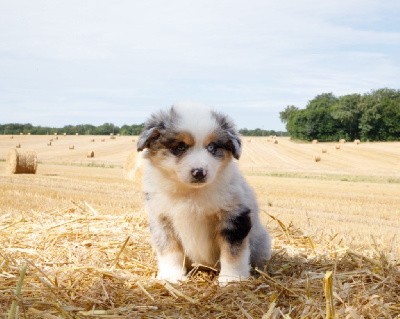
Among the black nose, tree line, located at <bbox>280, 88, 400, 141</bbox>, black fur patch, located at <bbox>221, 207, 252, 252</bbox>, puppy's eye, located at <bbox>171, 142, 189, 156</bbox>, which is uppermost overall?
tree line, located at <bbox>280, 88, 400, 141</bbox>

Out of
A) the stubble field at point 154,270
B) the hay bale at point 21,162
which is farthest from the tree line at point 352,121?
the stubble field at point 154,270

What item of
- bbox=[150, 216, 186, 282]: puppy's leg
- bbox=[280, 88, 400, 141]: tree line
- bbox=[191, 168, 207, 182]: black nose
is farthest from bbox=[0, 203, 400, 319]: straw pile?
bbox=[280, 88, 400, 141]: tree line

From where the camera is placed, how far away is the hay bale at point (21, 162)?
17109mm

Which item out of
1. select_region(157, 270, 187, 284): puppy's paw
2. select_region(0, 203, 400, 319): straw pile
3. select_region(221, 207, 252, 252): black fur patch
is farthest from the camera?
select_region(157, 270, 187, 284): puppy's paw

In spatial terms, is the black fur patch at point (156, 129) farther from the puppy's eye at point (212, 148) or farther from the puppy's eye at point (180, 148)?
the puppy's eye at point (212, 148)

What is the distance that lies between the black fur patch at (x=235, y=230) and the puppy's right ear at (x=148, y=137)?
78 cm

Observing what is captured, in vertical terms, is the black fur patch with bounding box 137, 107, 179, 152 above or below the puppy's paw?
above

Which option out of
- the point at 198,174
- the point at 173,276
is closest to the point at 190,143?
the point at 198,174

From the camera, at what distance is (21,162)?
56.2 ft

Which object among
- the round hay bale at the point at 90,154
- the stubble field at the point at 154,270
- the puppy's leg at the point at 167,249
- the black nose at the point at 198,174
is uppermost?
the black nose at the point at 198,174

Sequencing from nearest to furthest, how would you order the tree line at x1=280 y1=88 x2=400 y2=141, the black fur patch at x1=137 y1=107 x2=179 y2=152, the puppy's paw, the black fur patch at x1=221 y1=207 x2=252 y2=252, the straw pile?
the straw pile, the black fur patch at x1=137 y1=107 x2=179 y2=152, the black fur patch at x1=221 y1=207 x2=252 y2=252, the puppy's paw, the tree line at x1=280 y1=88 x2=400 y2=141

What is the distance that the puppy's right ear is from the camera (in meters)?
3.81

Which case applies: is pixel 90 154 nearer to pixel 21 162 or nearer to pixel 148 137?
pixel 21 162

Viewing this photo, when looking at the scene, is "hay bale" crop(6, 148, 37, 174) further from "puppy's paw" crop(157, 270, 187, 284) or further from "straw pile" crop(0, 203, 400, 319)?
"puppy's paw" crop(157, 270, 187, 284)
